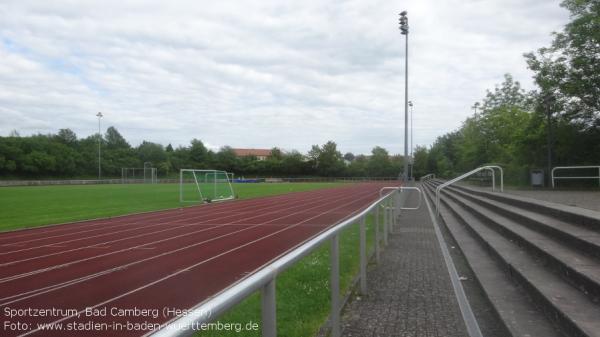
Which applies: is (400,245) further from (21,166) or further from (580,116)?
(21,166)

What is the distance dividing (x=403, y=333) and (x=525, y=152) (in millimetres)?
22718

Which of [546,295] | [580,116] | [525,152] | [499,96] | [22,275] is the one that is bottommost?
[22,275]

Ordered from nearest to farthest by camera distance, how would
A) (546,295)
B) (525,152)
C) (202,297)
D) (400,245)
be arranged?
(546,295) → (202,297) → (400,245) → (525,152)

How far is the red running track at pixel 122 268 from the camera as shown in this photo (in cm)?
529

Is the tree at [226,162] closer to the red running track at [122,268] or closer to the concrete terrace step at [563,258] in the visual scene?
the red running track at [122,268]

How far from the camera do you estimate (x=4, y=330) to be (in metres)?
4.98

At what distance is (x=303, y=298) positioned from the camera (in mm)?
5656

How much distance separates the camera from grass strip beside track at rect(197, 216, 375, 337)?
3989 millimetres

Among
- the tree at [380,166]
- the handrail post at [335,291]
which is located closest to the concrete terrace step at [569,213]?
the handrail post at [335,291]

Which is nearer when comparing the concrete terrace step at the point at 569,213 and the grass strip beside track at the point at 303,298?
the grass strip beside track at the point at 303,298

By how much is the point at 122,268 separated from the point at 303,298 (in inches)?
150

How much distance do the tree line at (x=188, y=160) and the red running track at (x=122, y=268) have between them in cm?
7126

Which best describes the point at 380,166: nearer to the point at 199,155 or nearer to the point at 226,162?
the point at 226,162

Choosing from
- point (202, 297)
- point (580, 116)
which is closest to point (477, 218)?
point (202, 297)
